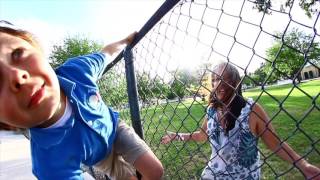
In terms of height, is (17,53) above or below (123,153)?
above

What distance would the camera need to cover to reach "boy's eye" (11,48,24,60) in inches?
70.3

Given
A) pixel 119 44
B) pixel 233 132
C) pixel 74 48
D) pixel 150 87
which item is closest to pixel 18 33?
pixel 119 44

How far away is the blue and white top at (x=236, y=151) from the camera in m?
2.29

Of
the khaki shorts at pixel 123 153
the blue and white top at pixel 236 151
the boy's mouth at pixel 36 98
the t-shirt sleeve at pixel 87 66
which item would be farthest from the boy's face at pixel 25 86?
the blue and white top at pixel 236 151

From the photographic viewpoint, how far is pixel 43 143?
1.89 metres

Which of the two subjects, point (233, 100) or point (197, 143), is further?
point (197, 143)

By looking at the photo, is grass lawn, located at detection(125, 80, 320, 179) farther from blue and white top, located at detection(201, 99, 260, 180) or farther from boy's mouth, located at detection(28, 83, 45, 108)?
boy's mouth, located at detection(28, 83, 45, 108)

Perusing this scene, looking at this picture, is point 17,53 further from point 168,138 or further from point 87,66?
point 168,138

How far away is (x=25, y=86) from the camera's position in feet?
5.51

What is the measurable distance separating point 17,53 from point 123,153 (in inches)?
31.4

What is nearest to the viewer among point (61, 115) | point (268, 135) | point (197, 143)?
point (61, 115)

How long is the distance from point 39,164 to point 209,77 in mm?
1081

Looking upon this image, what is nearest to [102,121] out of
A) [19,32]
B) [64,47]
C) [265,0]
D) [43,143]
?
[43,143]

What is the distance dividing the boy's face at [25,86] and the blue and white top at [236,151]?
975 mm
